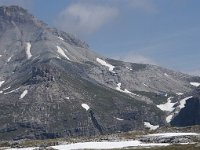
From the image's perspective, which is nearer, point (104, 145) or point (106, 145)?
point (104, 145)

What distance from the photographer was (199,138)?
161m

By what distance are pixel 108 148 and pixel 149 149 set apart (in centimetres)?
1452

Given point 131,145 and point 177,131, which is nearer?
point 131,145

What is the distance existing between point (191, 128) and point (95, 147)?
49.6 m

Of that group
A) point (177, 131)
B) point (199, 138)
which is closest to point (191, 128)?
point (177, 131)

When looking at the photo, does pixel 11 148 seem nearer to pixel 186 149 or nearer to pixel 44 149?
pixel 44 149

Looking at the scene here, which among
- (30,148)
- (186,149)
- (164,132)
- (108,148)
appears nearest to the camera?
(186,149)

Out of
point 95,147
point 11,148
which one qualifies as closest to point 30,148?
point 11,148

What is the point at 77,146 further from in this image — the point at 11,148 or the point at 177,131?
the point at 177,131

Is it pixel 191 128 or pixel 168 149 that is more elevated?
pixel 191 128

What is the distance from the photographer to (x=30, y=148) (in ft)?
551

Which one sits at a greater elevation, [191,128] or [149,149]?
[191,128]

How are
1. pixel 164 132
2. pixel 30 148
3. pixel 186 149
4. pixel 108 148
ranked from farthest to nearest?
pixel 164 132, pixel 30 148, pixel 108 148, pixel 186 149

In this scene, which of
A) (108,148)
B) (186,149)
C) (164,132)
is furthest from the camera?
(164,132)
